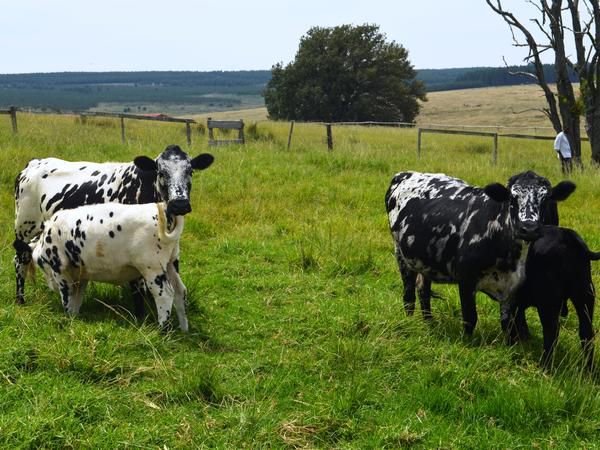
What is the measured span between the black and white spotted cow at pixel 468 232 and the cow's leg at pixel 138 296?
7.93ft

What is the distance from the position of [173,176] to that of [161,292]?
1107 mm

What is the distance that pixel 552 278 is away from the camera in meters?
4.80

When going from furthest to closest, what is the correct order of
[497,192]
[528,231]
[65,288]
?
[65,288] < [497,192] < [528,231]

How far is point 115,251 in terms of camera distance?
5301mm

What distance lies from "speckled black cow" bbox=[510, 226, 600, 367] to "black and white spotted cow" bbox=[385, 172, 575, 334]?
0.47 feet

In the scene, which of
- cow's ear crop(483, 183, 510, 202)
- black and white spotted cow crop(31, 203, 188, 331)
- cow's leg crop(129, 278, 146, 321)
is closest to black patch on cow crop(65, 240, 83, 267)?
black and white spotted cow crop(31, 203, 188, 331)

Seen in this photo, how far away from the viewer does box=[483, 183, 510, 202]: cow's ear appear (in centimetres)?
498

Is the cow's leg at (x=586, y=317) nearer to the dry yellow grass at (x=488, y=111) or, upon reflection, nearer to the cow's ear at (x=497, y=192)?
the cow's ear at (x=497, y=192)

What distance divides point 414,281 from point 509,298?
121cm

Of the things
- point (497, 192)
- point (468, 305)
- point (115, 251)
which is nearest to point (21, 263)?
point (115, 251)

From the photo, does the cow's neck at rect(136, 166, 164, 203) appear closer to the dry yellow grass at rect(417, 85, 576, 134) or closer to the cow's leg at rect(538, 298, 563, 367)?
the cow's leg at rect(538, 298, 563, 367)

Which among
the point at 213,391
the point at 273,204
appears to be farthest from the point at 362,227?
the point at 213,391

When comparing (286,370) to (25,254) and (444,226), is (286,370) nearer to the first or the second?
(444,226)

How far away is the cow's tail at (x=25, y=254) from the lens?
5.96m
